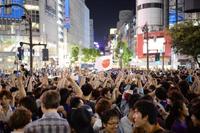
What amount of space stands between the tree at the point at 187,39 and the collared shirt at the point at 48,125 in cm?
5191

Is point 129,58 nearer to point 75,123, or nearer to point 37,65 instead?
point 37,65

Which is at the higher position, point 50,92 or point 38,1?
point 38,1

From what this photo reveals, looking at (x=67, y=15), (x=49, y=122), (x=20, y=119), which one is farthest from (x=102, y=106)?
(x=67, y=15)

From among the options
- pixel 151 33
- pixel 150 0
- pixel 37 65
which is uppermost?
pixel 150 0

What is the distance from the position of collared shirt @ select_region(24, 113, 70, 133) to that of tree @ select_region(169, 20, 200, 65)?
2044 inches

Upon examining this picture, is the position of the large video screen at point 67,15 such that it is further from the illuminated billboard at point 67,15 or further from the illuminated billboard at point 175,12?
the illuminated billboard at point 175,12

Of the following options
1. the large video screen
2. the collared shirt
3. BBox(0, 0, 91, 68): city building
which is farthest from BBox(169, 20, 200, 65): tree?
the large video screen

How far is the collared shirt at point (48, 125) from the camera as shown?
6.38 metres

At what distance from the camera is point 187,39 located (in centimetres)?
5769

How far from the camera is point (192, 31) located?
5919cm

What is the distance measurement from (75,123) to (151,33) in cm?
12343

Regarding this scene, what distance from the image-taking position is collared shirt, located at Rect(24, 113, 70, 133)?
638 cm

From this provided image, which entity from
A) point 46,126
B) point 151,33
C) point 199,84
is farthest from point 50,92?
point 151,33

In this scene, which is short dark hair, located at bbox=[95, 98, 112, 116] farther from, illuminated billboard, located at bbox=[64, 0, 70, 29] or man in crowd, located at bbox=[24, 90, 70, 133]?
illuminated billboard, located at bbox=[64, 0, 70, 29]
